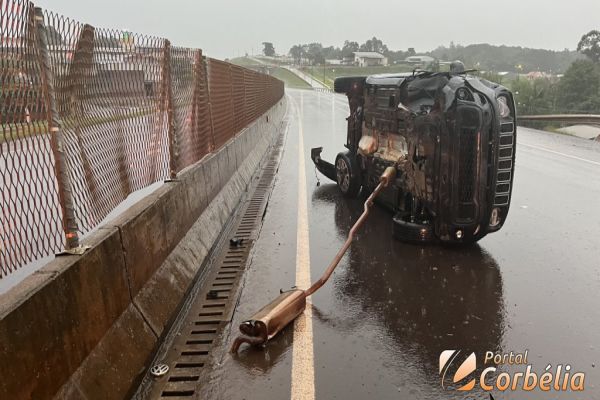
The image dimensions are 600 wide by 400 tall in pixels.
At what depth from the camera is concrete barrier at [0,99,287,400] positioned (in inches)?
93.5

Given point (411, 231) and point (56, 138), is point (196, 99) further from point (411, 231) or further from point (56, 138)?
point (56, 138)

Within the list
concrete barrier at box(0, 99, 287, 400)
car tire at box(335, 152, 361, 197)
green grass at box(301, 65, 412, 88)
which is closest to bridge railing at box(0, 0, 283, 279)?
concrete barrier at box(0, 99, 287, 400)

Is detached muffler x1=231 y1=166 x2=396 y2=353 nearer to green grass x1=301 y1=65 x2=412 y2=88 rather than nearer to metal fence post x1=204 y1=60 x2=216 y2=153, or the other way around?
metal fence post x1=204 y1=60 x2=216 y2=153

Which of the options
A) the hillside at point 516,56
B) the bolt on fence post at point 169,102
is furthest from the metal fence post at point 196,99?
the hillside at point 516,56

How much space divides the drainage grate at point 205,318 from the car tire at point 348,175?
1847mm

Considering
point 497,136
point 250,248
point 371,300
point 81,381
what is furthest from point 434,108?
point 81,381

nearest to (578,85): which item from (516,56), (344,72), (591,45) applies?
(591,45)

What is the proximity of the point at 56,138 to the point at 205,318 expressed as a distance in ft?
Result: 6.45

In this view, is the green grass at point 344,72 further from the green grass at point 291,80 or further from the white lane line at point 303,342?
the white lane line at point 303,342

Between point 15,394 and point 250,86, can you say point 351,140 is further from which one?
point 250,86

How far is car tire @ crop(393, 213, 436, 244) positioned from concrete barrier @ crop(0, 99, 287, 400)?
2.37 metres

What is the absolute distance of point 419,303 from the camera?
4.47 metres

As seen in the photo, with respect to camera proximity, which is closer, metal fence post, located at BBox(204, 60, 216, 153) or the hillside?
metal fence post, located at BBox(204, 60, 216, 153)

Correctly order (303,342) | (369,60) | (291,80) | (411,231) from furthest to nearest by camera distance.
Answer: (369,60), (291,80), (411,231), (303,342)
